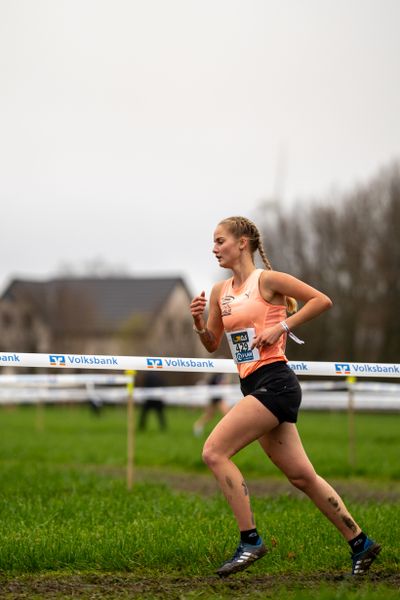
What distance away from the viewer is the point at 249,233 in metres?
6.95

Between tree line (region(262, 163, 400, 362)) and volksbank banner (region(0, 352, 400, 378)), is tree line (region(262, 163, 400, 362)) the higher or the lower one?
the lower one

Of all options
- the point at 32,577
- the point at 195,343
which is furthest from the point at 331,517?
the point at 195,343

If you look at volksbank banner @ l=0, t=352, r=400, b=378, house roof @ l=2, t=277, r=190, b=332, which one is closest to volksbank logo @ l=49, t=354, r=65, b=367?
volksbank banner @ l=0, t=352, r=400, b=378

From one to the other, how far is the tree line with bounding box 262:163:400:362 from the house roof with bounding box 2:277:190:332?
20842mm

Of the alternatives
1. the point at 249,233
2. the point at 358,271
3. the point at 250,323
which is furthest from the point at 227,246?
the point at 358,271

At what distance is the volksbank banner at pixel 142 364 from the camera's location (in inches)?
305

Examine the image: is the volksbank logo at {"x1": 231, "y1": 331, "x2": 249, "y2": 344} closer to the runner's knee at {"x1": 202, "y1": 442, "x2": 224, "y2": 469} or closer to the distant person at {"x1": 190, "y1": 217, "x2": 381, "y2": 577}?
the distant person at {"x1": 190, "y1": 217, "x2": 381, "y2": 577}

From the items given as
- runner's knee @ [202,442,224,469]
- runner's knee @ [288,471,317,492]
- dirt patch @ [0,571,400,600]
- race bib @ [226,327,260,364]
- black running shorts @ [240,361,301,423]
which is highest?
race bib @ [226,327,260,364]

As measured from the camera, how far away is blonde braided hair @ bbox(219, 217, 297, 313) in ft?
22.5

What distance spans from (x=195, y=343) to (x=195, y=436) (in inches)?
1753

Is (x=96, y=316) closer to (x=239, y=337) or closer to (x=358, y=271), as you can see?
(x=358, y=271)

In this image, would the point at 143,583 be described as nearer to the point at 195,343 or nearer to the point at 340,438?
the point at 340,438

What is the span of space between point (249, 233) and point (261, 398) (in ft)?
3.78

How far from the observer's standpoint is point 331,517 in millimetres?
6719
